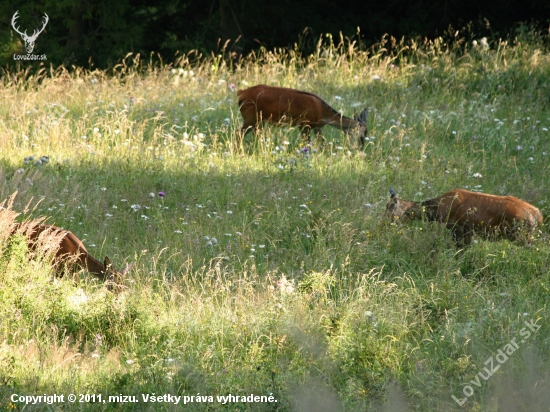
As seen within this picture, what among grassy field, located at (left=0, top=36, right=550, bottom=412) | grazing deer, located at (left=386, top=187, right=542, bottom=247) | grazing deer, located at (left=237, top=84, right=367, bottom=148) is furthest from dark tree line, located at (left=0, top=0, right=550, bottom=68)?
grazing deer, located at (left=386, top=187, right=542, bottom=247)

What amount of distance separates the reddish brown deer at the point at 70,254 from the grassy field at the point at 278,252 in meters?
0.12

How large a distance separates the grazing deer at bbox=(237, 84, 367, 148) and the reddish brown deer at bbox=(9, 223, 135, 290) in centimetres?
399

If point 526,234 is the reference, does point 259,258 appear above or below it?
below

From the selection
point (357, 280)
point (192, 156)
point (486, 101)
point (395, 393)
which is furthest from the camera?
point (486, 101)

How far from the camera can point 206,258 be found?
6688 mm

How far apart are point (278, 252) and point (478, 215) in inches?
72.8

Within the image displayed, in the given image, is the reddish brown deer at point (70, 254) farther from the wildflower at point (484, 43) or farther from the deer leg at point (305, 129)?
the wildflower at point (484, 43)

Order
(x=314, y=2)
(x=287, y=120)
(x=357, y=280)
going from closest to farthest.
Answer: (x=357, y=280) < (x=287, y=120) < (x=314, y=2)

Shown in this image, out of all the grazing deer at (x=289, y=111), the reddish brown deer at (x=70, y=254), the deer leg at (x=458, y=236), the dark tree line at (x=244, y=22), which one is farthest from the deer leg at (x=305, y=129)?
the dark tree line at (x=244, y=22)

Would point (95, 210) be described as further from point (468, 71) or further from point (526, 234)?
point (468, 71)

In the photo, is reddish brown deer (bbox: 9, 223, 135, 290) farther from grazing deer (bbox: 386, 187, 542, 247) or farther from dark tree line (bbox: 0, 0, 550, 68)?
dark tree line (bbox: 0, 0, 550, 68)

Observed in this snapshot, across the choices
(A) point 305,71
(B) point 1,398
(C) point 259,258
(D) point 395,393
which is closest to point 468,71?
(A) point 305,71

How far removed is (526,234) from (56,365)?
4153 millimetres

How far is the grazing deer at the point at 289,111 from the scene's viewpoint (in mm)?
9578
